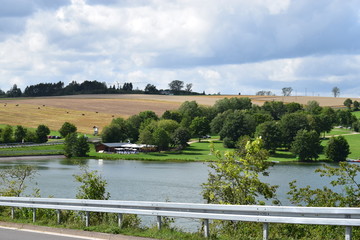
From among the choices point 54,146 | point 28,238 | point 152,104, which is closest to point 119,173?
point 54,146

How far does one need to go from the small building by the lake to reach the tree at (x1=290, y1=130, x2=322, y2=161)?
36.3m

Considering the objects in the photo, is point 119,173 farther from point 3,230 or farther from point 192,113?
point 192,113

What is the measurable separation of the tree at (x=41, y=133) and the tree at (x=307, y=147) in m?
63.3

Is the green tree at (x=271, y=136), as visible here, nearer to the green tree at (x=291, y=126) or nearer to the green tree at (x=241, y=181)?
the green tree at (x=291, y=126)

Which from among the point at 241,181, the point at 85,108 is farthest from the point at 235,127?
the point at 241,181

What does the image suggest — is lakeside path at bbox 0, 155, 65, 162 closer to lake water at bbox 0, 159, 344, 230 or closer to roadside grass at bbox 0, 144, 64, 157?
roadside grass at bbox 0, 144, 64, 157

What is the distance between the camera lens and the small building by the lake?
121625mm

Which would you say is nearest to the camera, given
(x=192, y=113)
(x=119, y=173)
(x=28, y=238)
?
(x=28, y=238)

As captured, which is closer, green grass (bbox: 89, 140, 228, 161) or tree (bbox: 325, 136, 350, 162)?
tree (bbox: 325, 136, 350, 162)

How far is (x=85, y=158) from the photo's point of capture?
362ft

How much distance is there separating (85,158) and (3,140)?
2427cm

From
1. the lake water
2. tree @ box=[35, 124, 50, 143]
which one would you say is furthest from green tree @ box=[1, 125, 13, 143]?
the lake water

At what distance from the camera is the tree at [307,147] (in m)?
105

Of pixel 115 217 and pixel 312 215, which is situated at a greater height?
pixel 312 215
